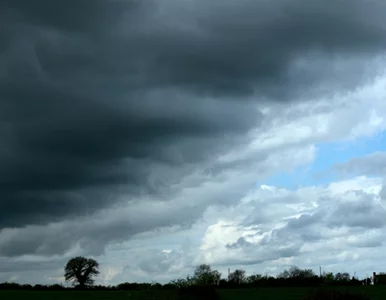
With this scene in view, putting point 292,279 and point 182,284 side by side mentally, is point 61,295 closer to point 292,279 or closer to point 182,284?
point 292,279

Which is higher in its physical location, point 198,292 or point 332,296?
point 198,292

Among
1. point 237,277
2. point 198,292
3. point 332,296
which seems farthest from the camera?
point 237,277

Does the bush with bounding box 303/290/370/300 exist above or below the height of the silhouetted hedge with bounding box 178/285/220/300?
below

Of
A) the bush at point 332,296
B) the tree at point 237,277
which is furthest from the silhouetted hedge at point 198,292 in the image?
the tree at point 237,277

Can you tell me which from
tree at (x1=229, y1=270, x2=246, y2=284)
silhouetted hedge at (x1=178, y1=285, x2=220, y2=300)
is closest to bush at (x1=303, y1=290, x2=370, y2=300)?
silhouetted hedge at (x1=178, y1=285, x2=220, y2=300)

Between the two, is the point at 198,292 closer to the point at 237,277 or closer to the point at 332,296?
the point at 332,296

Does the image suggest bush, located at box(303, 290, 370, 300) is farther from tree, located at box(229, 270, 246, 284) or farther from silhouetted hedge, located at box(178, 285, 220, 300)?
tree, located at box(229, 270, 246, 284)

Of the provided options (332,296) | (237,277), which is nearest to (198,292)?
(332,296)

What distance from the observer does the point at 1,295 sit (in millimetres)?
112188

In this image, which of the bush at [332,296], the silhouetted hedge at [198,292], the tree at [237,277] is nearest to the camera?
the bush at [332,296]

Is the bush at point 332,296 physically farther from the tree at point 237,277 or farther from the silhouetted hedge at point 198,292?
the tree at point 237,277

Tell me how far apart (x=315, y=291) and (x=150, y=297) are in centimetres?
1915

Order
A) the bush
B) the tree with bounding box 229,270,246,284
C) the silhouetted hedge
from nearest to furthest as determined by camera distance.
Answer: the bush, the silhouetted hedge, the tree with bounding box 229,270,246,284

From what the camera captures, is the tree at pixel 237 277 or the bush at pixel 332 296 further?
the tree at pixel 237 277
